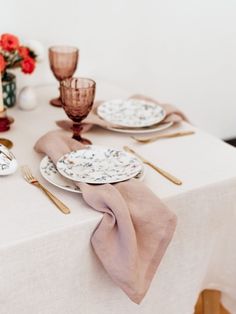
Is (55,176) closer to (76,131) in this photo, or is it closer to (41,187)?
(41,187)

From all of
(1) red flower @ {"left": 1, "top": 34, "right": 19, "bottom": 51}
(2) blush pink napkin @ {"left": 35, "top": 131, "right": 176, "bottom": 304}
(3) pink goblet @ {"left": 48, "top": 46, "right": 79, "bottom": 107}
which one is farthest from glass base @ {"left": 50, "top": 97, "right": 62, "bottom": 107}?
(2) blush pink napkin @ {"left": 35, "top": 131, "right": 176, "bottom": 304}

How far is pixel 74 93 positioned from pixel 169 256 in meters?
0.39

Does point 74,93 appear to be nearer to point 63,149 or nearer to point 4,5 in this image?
point 63,149

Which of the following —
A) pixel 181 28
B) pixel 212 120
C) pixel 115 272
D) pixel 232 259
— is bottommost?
pixel 212 120

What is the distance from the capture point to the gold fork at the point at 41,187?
829mm

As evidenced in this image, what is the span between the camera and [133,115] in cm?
125

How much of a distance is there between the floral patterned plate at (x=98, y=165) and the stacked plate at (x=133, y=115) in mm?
183

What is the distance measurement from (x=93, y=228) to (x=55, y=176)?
0.16m

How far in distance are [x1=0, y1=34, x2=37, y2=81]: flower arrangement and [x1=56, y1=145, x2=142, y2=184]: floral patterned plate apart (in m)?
0.38

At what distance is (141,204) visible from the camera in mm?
840

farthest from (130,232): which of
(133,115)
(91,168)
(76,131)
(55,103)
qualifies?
(55,103)

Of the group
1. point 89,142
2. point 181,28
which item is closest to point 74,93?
point 89,142

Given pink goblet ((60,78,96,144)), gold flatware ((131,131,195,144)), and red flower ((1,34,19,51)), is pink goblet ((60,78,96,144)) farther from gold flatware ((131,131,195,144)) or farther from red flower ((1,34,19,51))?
red flower ((1,34,19,51))

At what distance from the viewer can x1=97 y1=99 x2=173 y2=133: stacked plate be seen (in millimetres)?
1181
